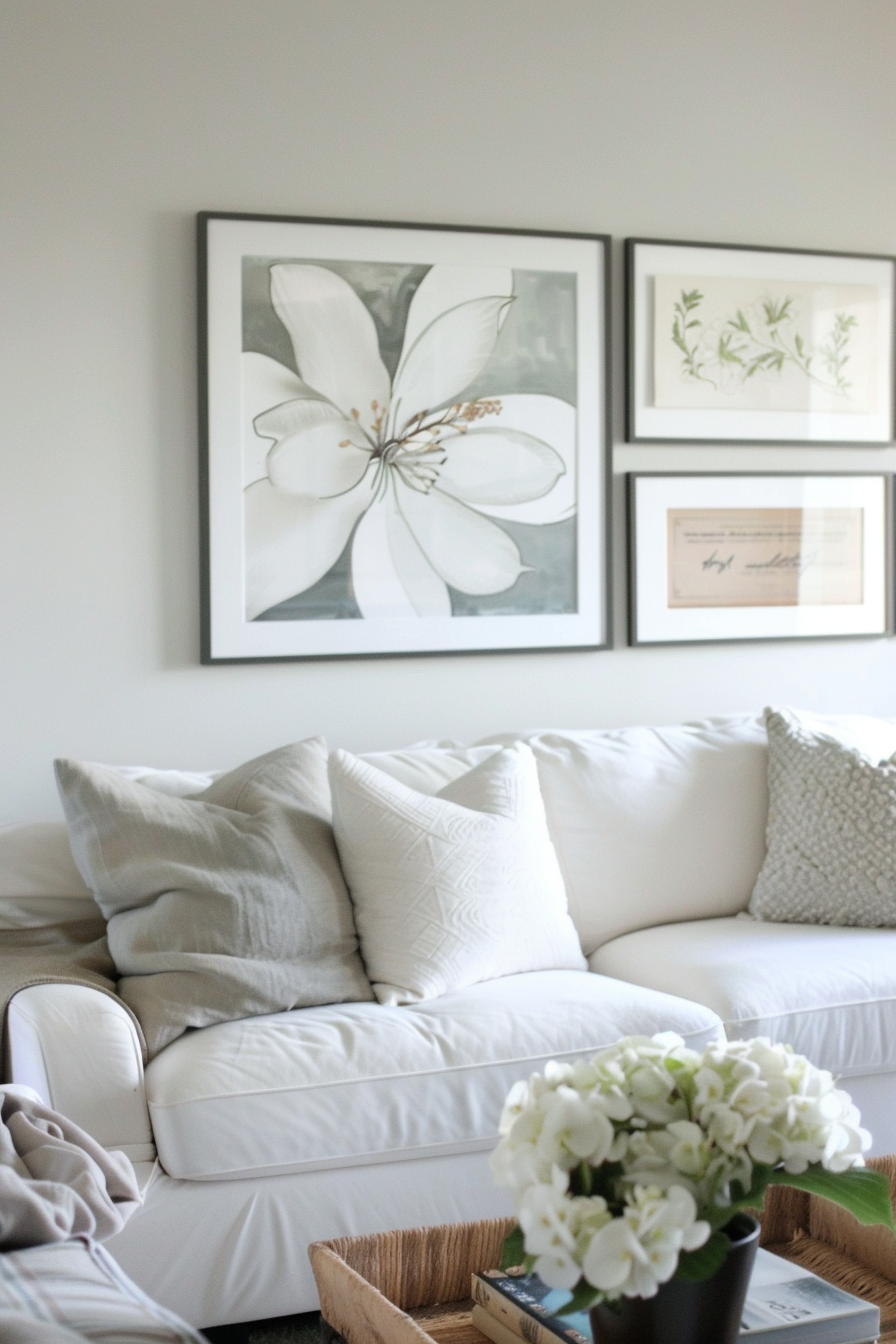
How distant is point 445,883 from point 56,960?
2.26ft

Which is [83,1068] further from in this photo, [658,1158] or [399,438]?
[399,438]

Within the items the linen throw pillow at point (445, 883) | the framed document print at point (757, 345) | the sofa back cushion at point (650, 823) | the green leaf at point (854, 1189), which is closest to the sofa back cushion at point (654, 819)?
the sofa back cushion at point (650, 823)

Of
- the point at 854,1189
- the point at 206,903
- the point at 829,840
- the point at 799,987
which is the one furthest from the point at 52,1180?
the point at 829,840

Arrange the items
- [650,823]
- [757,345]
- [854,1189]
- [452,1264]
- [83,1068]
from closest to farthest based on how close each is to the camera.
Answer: [854,1189] → [452,1264] → [83,1068] → [650,823] → [757,345]

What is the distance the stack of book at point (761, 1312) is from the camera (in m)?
1.31

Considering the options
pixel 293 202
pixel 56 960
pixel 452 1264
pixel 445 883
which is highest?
pixel 293 202

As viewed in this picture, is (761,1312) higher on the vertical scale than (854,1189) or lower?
lower

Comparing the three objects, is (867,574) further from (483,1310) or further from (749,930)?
(483,1310)

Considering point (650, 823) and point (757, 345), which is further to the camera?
point (757, 345)

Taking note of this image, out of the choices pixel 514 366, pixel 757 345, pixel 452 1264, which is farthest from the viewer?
pixel 757 345

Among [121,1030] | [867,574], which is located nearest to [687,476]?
[867,574]

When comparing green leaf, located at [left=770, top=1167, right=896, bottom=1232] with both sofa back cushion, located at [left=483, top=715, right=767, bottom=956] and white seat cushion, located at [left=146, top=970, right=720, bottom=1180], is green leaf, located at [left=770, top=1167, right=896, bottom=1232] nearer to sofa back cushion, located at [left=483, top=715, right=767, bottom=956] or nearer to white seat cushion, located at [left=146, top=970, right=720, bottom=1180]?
white seat cushion, located at [left=146, top=970, right=720, bottom=1180]

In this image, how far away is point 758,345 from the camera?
3.41m

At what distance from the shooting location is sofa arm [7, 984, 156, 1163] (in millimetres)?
1933
